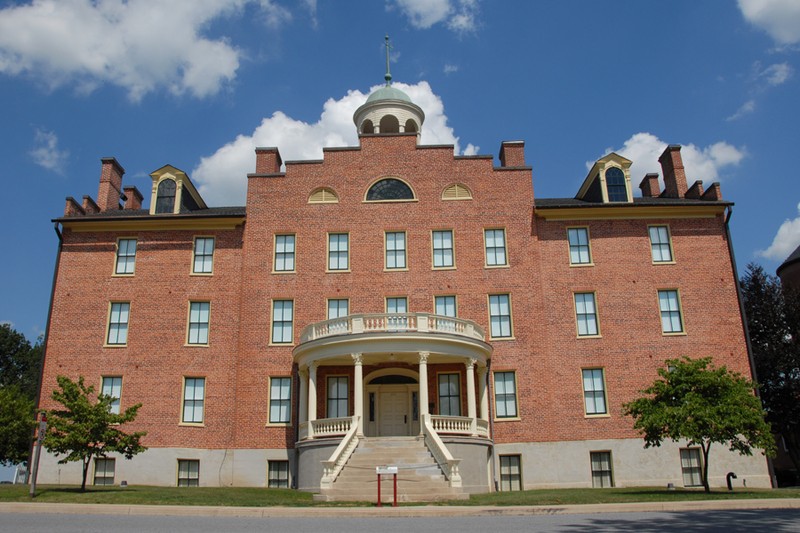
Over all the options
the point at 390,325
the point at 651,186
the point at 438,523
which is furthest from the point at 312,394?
the point at 651,186

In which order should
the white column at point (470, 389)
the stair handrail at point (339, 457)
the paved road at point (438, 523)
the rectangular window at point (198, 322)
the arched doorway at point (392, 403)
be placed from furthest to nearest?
1. the rectangular window at point (198, 322)
2. the arched doorway at point (392, 403)
3. the white column at point (470, 389)
4. the stair handrail at point (339, 457)
5. the paved road at point (438, 523)

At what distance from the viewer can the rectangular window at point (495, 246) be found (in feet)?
99.6

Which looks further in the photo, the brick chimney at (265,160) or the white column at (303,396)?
the brick chimney at (265,160)

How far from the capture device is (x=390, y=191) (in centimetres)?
3152

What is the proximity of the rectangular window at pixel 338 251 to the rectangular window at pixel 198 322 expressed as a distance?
19.7ft

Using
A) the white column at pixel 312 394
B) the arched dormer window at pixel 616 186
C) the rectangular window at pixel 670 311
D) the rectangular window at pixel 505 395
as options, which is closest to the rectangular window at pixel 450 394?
the rectangular window at pixel 505 395

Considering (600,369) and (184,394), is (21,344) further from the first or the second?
(600,369)

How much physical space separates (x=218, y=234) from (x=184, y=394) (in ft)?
24.8

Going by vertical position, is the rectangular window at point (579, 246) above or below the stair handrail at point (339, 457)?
above

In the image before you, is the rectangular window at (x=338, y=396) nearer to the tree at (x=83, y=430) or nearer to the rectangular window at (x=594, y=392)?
the tree at (x=83, y=430)

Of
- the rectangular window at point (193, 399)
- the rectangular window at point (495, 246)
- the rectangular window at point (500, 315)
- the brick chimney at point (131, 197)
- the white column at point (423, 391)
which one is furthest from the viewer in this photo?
the brick chimney at point (131, 197)

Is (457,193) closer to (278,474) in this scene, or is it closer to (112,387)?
(278,474)

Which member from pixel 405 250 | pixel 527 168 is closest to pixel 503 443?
pixel 405 250

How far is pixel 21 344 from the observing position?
207 ft
